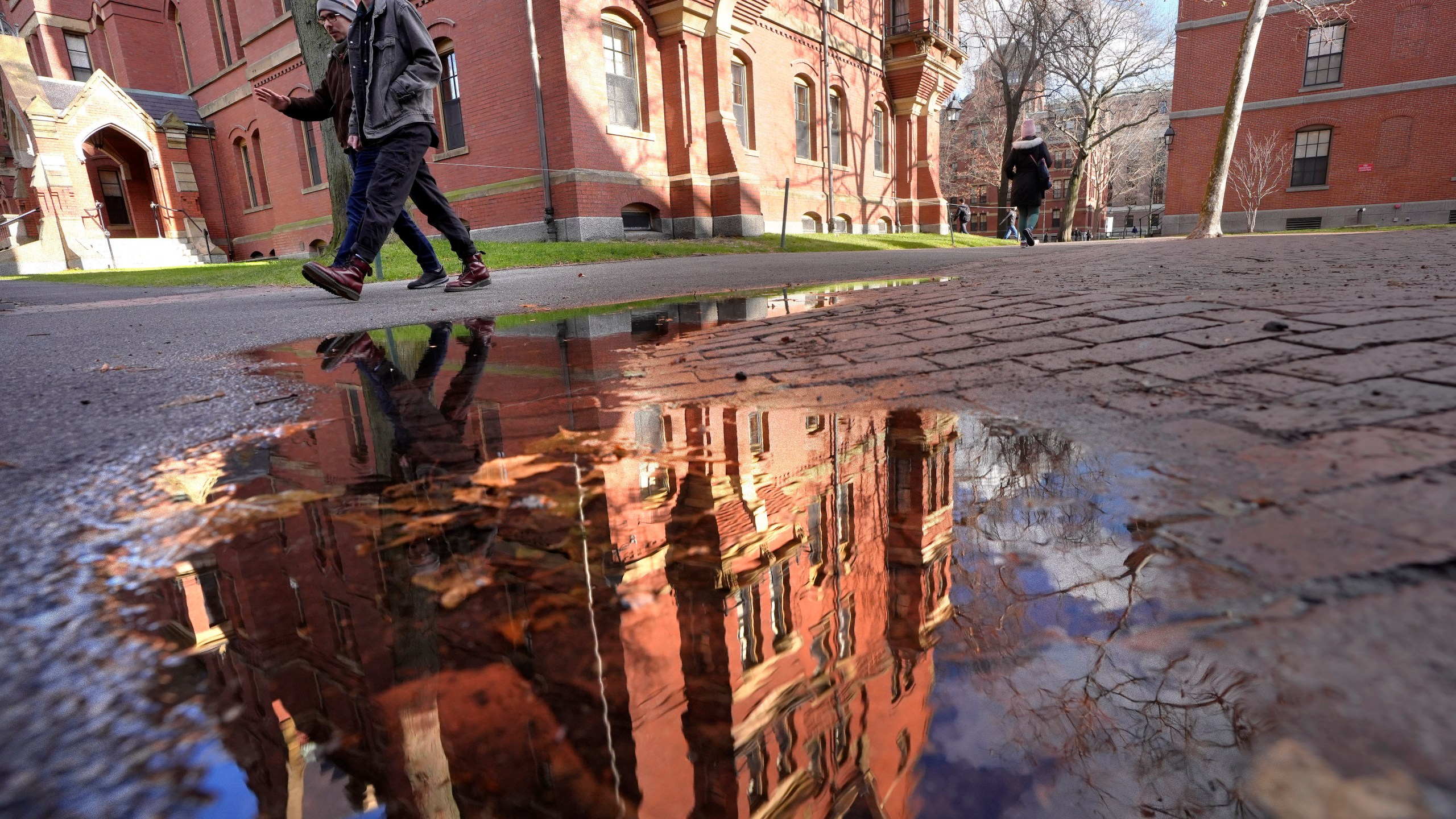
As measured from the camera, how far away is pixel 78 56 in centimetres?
2878


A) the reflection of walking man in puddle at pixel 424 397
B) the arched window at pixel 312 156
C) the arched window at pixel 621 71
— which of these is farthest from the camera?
the arched window at pixel 312 156

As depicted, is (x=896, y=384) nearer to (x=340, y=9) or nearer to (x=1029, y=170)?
(x=340, y=9)

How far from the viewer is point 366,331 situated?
4391 mm

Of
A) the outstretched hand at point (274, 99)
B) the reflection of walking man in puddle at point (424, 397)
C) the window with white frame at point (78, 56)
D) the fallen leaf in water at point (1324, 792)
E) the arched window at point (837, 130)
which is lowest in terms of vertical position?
the fallen leaf in water at point (1324, 792)

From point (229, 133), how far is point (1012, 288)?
28940 millimetres

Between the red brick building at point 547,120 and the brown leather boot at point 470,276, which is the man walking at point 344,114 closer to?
the brown leather boot at point 470,276

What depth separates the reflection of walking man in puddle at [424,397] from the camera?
172 cm

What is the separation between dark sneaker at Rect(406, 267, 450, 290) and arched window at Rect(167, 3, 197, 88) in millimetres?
27499

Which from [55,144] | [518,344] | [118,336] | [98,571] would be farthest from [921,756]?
[55,144]

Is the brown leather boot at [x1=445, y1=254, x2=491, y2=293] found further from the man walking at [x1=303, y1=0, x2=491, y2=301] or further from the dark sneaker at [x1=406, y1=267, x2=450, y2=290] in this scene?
the man walking at [x1=303, y1=0, x2=491, y2=301]

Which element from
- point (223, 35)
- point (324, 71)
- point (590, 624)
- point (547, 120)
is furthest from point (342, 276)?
point (223, 35)

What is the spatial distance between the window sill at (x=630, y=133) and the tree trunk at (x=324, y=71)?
220 inches

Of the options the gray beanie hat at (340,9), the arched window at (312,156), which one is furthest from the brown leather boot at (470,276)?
the arched window at (312,156)

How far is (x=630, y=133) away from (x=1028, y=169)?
834 centimetres
